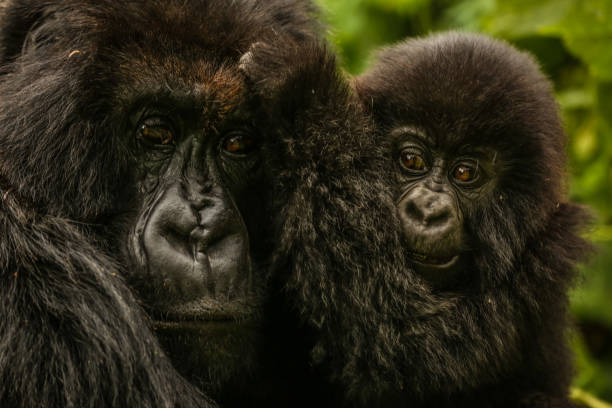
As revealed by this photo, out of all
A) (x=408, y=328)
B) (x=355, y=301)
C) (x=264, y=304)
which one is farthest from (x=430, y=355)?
(x=264, y=304)

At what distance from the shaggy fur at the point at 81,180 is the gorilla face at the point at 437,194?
2.57ft

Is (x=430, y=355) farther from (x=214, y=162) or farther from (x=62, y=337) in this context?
(x=62, y=337)

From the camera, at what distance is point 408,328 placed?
9.41 feet

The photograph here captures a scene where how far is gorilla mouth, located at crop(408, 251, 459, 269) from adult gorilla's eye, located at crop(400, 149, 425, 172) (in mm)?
365

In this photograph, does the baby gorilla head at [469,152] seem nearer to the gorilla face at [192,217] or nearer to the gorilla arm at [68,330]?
the gorilla face at [192,217]

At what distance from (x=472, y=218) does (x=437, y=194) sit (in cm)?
21

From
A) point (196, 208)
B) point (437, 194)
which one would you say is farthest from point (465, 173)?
point (196, 208)

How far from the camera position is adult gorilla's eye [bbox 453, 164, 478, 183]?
122 inches

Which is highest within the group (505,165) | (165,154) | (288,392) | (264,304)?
(505,165)

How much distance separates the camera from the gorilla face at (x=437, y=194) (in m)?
2.95

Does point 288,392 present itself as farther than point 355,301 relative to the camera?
Yes

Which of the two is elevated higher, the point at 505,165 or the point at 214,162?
the point at 505,165

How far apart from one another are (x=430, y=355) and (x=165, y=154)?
4.13 ft

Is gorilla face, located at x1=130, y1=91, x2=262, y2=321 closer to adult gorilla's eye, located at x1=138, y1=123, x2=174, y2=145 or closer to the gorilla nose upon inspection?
adult gorilla's eye, located at x1=138, y1=123, x2=174, y2=145
